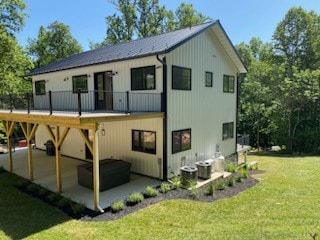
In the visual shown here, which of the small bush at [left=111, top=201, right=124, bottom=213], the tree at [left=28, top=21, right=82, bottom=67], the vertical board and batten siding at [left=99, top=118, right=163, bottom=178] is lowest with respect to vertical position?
the small bush at [left=111, top=201, right=124, bottom=213]

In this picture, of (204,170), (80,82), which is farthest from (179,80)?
(80,82)

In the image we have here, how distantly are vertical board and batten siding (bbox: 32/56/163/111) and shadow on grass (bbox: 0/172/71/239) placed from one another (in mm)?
3856

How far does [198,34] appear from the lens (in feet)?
36.3

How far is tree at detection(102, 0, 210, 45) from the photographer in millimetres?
30203

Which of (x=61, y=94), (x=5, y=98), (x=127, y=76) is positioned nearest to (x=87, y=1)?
(x=61, y=94)

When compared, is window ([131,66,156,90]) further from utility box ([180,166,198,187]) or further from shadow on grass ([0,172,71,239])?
shadow on grass ([0,172,71,239])

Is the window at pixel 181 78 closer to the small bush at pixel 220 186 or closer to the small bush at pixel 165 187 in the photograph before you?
the small bush at pixel 165 187

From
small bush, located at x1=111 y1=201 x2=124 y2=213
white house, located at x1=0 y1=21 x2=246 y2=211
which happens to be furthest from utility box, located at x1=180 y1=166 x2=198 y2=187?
small bush, located at x1=111 y1=201 x2=124 y2=213

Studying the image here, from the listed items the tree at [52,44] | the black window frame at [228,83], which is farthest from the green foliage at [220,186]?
the tree at [52,44]

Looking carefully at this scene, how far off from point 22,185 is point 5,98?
206 inches

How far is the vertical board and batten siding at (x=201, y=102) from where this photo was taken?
10.5 m

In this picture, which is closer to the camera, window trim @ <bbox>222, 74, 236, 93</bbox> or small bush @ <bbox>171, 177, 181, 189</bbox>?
small bush @ <bbox>171, 177, 181, 189</bbox>

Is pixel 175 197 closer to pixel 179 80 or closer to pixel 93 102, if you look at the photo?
pixel 179 80

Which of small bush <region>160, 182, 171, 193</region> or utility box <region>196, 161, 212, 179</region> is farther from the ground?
utility box <region>196, 161, 212, 179</region>
